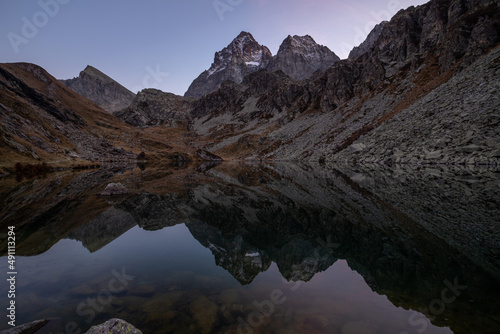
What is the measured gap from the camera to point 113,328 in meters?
5.31

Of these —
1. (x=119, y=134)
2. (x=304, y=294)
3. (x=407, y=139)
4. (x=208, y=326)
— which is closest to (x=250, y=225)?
(x=304, y=294)

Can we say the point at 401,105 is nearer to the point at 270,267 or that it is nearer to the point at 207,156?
the point at 270,267

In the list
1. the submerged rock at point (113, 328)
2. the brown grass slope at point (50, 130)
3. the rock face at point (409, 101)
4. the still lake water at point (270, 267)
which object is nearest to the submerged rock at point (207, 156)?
the rock face at point (409, 101)

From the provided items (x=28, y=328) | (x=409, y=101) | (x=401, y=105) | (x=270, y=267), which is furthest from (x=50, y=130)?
(x=409, y=101)

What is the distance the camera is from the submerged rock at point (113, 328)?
17.3 ft

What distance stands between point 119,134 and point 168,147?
108 feet

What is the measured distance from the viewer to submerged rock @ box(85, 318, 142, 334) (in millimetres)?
5258

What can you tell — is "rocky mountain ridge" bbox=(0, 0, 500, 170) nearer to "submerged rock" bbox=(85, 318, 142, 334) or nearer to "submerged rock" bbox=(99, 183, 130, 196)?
"submerged rock" bbox=(85, 318, 142, 334)

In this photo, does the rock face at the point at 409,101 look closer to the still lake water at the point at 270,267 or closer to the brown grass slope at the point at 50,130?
the still lake water at the point at 270,267

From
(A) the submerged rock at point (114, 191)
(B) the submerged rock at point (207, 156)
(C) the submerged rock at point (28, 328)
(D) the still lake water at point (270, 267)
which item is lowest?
(D) the still lake water at point (270, 267)

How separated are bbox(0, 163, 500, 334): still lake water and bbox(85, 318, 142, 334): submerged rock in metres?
0.74

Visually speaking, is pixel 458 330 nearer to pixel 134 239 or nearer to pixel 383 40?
pixel 134 239

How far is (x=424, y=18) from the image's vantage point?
102 meters

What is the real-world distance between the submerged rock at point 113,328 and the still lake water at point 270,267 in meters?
0.74
